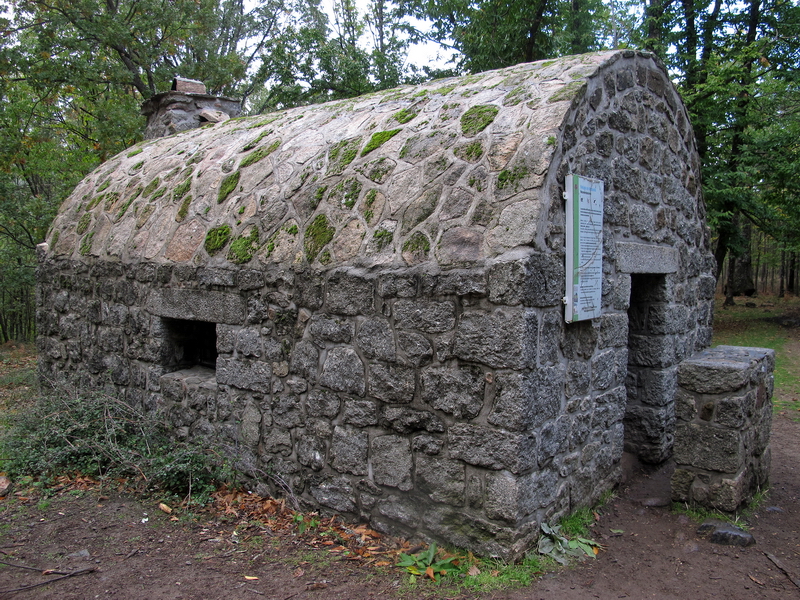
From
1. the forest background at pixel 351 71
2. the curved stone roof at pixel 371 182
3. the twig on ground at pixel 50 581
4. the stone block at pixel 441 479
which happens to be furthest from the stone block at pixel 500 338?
the forest background at pixel 351 71

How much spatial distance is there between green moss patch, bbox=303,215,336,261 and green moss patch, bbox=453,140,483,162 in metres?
1.06

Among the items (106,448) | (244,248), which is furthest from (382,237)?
(106,448)

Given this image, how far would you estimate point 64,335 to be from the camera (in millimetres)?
6438

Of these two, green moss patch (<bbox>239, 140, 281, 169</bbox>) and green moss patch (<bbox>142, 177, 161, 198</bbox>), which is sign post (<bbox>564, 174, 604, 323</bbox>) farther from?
green moss patch (<bbox>142, 177, 161, 198</bbox>)

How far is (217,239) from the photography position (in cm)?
493

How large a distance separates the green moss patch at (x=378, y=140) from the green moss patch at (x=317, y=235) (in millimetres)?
619

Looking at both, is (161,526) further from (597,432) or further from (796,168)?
(796,168)

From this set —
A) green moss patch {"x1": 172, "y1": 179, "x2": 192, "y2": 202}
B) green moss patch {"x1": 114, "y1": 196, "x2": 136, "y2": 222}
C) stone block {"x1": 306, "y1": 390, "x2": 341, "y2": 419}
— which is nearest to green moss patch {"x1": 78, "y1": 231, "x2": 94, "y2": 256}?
green moss patch {"x1": 114, "y1": 196, "x2": 136, "y2": 222}

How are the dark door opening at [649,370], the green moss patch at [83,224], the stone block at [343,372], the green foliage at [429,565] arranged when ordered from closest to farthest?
the green foliage at [429,565] → the stone block at [343,372] → the dark door opening at [649,370] → the green moss patch at [83,224]

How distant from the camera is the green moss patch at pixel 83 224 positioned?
652 cm

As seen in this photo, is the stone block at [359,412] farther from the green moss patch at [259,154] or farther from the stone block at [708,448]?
the green moss patch at [259,154]

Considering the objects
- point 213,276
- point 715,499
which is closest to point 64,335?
point 213,276

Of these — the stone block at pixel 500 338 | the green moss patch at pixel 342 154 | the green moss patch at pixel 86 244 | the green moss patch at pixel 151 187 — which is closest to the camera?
the stone block at pixel 500 338

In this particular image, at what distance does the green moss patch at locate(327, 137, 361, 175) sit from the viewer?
446cm
